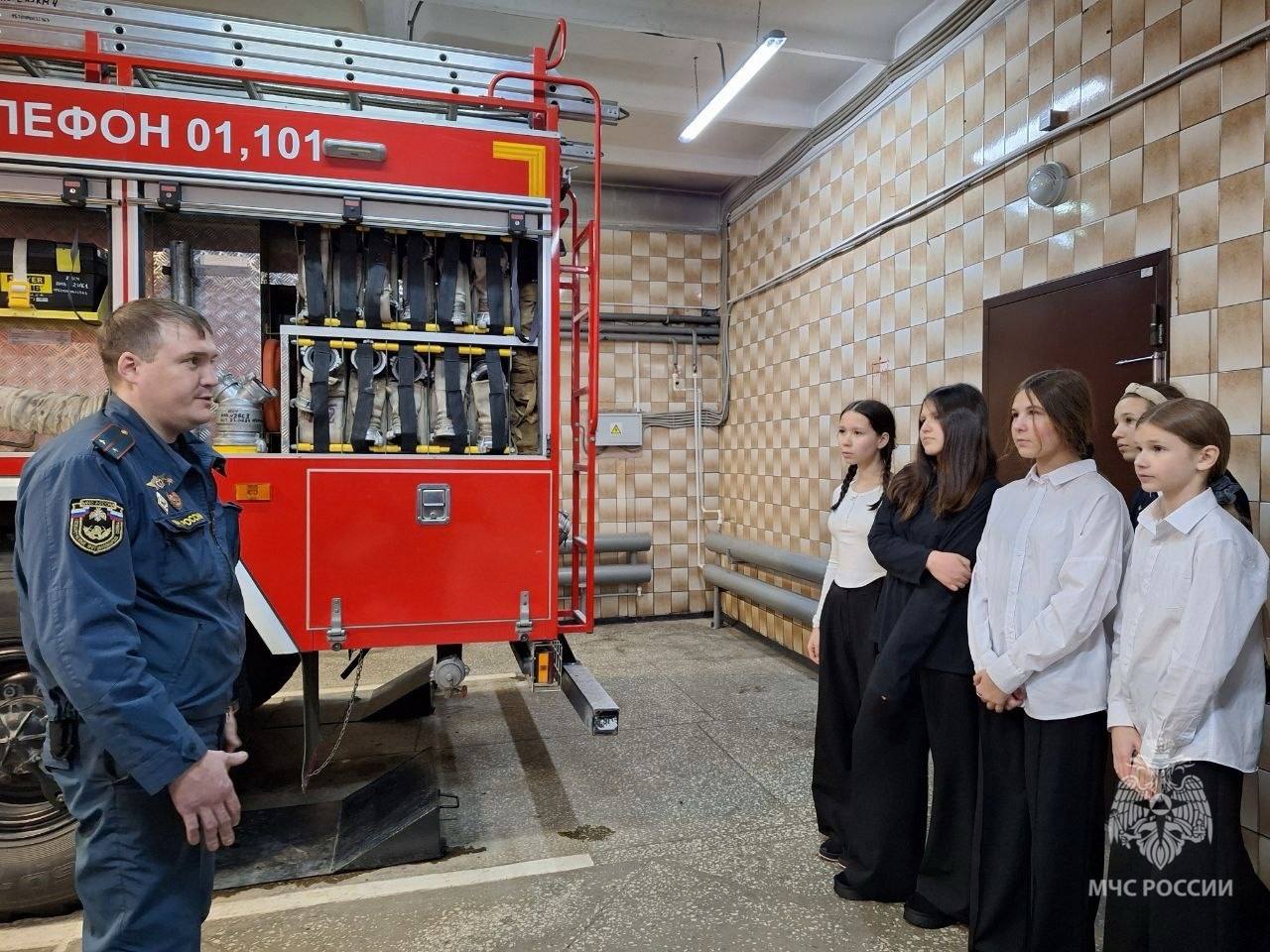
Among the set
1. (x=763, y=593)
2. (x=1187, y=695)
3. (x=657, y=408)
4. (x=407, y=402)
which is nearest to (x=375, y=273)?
(x=407, y=402)

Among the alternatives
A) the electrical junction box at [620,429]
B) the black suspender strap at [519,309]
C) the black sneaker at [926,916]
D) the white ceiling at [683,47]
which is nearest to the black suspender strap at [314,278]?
the black suspender strap at [519,309]

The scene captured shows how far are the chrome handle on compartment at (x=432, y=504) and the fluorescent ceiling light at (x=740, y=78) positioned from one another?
272 centimetres

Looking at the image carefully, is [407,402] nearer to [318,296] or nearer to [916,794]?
[318,296]

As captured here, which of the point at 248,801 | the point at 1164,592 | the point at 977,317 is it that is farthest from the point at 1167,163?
the point at 248,801

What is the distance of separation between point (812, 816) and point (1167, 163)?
302cm

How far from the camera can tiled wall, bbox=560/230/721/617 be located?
7035mm

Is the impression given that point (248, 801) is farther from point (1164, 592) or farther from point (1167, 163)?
point (1167, 163)

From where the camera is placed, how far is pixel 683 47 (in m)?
4.86

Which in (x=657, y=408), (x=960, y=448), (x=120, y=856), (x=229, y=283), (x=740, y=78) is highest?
(x=740, y=78)

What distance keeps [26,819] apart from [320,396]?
175 centimetres

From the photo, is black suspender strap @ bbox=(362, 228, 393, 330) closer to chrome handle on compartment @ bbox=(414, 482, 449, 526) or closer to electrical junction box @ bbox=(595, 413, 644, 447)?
chrome handle on compartment @ bbox=(414, 482, 449, 526)

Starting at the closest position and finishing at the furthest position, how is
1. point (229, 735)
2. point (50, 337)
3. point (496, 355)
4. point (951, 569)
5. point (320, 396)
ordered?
1. point (229, 735)
2. point (951, 569)
3. point (50, 337)
4. point (320, 396)
5. point (496, 355)

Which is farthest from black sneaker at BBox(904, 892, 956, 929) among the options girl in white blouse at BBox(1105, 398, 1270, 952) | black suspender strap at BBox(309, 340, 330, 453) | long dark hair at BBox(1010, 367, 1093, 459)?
black suspender strap at BBox(309, 340, 330, 453)

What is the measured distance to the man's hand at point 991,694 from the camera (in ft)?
7.02
